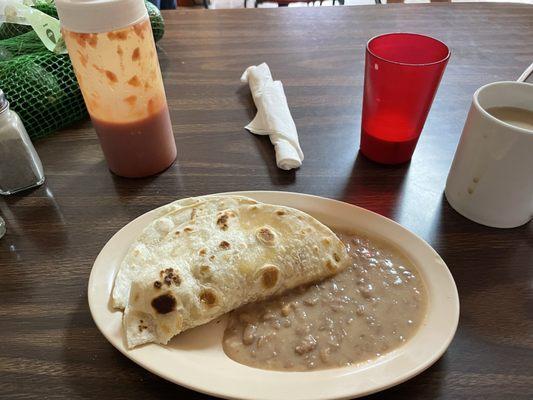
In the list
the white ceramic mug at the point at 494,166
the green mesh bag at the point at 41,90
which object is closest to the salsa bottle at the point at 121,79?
the green mesh bag at the point at 41,90

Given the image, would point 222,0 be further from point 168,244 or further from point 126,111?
point 168,244

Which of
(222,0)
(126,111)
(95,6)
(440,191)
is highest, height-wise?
(95,6)

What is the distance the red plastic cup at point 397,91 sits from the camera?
83cm

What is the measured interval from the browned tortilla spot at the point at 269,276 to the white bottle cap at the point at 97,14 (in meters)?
0.50

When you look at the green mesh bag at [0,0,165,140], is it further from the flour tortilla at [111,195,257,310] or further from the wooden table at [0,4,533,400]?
the flour tortilla at [111,195,257,310]

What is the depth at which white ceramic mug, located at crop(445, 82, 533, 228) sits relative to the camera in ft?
2.35

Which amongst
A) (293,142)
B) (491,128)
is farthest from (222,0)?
(491,128)

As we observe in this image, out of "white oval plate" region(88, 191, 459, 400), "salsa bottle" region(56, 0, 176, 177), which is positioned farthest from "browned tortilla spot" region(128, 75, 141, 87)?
"white oval plate" region(88, 191, 459, 400)

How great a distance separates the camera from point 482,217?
809 millimetres

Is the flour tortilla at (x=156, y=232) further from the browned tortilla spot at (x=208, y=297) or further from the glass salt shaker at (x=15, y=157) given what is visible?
the glass salt shaker at (x=15, y=157)

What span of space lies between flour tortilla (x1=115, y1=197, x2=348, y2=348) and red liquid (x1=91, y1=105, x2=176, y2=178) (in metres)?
0.22

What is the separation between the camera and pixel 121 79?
2.73 ft

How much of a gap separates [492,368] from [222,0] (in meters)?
4.44

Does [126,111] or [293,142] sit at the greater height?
[126,111]
